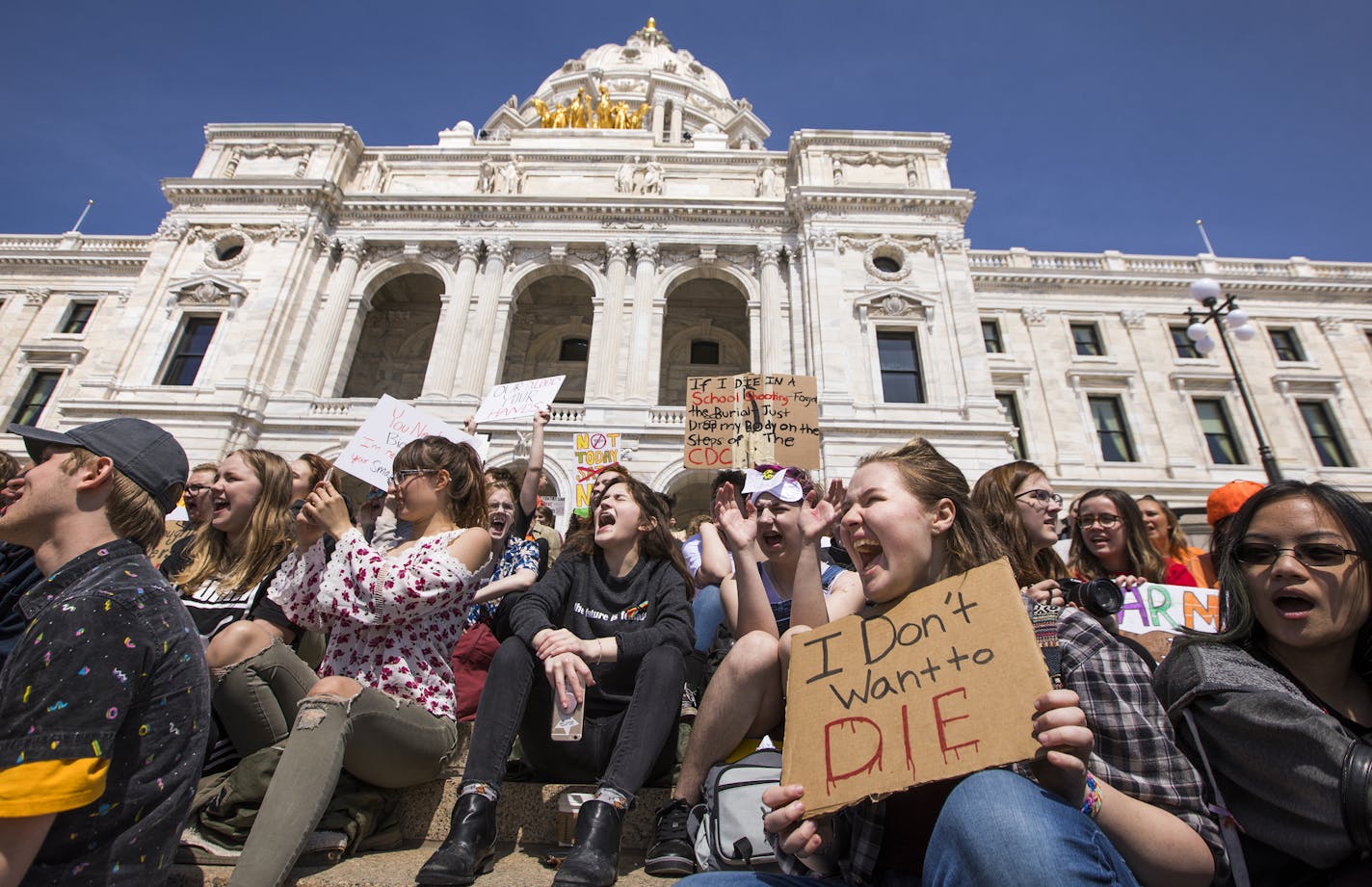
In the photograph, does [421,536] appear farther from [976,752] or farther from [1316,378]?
[1316,378]

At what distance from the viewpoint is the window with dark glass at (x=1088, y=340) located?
22.7 metres

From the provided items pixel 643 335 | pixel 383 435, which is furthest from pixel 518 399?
pixel 643 335

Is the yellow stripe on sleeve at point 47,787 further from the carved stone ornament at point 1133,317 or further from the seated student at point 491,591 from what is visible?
the carved stone ornament at point 1133,317

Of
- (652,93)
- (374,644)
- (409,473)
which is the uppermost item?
(652,93)

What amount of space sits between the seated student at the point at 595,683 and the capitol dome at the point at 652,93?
33.5 meters

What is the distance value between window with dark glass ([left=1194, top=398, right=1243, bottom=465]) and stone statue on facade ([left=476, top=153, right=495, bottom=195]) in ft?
79.9

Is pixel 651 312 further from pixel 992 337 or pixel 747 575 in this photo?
pixel 747 575

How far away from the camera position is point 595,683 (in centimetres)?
318

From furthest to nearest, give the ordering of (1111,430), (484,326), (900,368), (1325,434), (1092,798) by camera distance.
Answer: (1111,430), (1325,434), (484,326), (900,368), (1092,798)

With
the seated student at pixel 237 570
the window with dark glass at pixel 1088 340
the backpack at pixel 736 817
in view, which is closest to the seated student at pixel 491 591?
the seated student at pixel 237 570

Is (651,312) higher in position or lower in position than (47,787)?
higher

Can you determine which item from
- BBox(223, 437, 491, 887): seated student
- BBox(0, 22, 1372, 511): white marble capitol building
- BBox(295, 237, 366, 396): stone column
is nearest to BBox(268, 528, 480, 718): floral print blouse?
BBox(223, 437, 491, 887): seated student

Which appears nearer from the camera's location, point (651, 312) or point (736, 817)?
point (736, 817)

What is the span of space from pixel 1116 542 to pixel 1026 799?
362 centimetres
